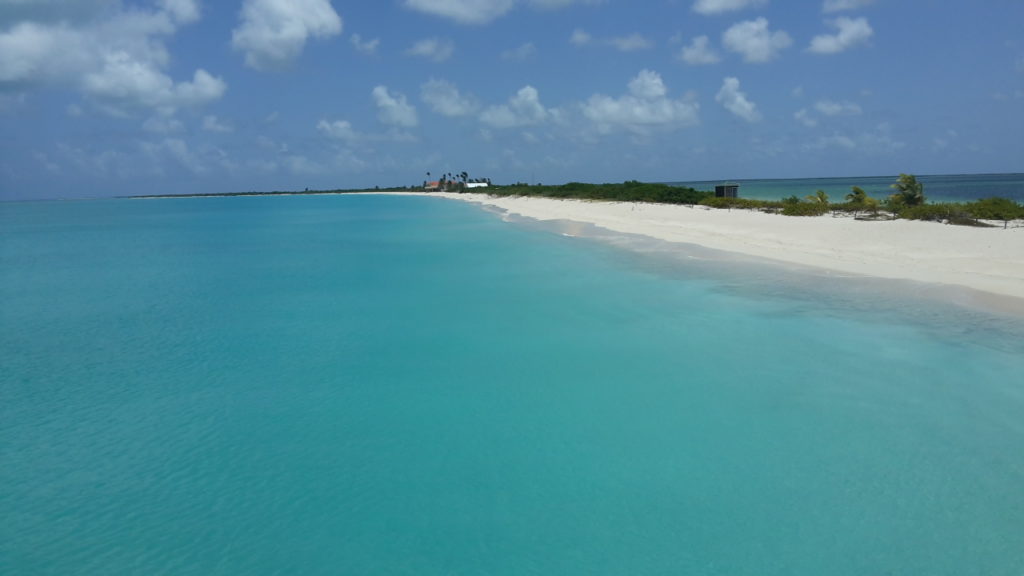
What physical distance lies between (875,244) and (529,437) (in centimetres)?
2198

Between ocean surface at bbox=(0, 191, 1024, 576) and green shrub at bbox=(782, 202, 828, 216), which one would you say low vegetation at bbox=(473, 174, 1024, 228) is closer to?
green shrub at bbox=(782, 202, 828, 216)

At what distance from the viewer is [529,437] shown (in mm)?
9031

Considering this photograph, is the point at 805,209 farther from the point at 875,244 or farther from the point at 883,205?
the point at 875,244

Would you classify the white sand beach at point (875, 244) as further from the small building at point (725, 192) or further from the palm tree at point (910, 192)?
the small building at point (725, 192)

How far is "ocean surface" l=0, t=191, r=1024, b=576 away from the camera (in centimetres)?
636

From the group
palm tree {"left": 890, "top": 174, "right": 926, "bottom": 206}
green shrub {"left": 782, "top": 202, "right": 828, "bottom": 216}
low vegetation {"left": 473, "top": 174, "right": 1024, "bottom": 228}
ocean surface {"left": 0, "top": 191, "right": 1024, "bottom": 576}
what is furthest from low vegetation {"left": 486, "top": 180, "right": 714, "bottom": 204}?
ocean surface {"left": 0, "top": 191, "right": 1024, "bottom": 576}

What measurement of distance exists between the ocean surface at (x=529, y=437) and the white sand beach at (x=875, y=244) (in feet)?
8.89

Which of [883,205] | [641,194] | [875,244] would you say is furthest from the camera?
[641,194]

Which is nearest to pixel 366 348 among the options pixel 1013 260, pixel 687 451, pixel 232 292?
pixel 687 451

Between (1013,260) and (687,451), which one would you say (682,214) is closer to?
(1013,260)

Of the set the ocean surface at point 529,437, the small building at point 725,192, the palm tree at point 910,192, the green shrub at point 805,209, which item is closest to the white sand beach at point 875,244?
the green shrub at point 805,209

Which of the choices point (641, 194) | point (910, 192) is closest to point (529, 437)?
point (910, 192)

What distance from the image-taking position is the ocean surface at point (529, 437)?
636 centimetres

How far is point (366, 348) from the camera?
14156 mm
